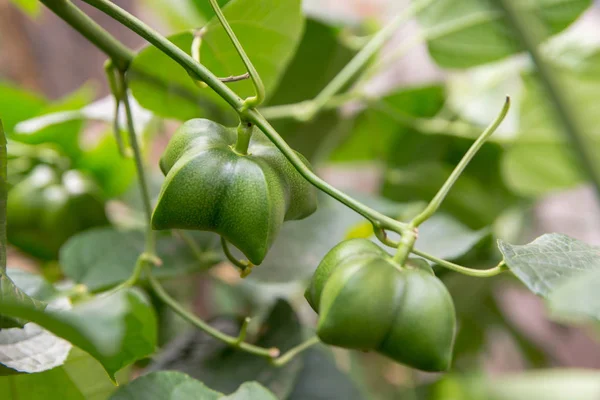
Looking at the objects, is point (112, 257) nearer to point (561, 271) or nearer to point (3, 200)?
point (3, 200)

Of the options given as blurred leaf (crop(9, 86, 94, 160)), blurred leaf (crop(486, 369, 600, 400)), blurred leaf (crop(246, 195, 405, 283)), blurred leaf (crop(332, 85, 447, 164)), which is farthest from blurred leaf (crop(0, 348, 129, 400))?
blurred leaf (crop(486, 369, 600, 400))

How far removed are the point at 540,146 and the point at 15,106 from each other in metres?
0.54

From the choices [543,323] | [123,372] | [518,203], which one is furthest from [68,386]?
[543,323]

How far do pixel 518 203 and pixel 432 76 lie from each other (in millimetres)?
533

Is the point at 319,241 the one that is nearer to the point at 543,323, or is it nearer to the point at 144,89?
the point at 144,89

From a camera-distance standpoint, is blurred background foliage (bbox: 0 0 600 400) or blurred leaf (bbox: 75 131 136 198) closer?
blurred background foliage (bbox: 0 0 600 400)

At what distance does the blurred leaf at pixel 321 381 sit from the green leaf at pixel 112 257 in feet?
0.36

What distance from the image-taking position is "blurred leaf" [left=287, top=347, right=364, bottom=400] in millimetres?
400

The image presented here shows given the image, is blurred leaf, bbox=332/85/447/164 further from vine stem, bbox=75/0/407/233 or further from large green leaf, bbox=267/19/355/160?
vine stem, bbox=75/0/407/233

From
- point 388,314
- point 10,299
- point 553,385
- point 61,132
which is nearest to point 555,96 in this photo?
A: point 388,314

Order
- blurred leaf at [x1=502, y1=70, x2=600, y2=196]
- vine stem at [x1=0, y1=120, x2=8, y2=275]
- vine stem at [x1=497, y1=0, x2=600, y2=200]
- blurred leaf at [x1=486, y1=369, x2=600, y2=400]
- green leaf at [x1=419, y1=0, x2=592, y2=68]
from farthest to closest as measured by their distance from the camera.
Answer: blurred leaf at [x1=486, y1=369, x2=600, y2=400] → blurred leaf at [x1=502, y1=70, x2=600, y2=196] → green leaf at [x1=419, y1=0, x2=592, y2=68] → vine stem at [x1=0, y1=120, x2=8, y2=275] → vine stem at [x1=497, y1=0, x2=600, y2=200]

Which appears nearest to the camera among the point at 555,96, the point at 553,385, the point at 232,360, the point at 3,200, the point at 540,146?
the point at 555,96

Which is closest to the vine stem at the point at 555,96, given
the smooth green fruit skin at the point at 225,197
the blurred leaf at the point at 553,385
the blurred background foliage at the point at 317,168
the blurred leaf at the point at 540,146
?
the blurred background foliage at the point at 317,168

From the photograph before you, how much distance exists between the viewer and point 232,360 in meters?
0.35
